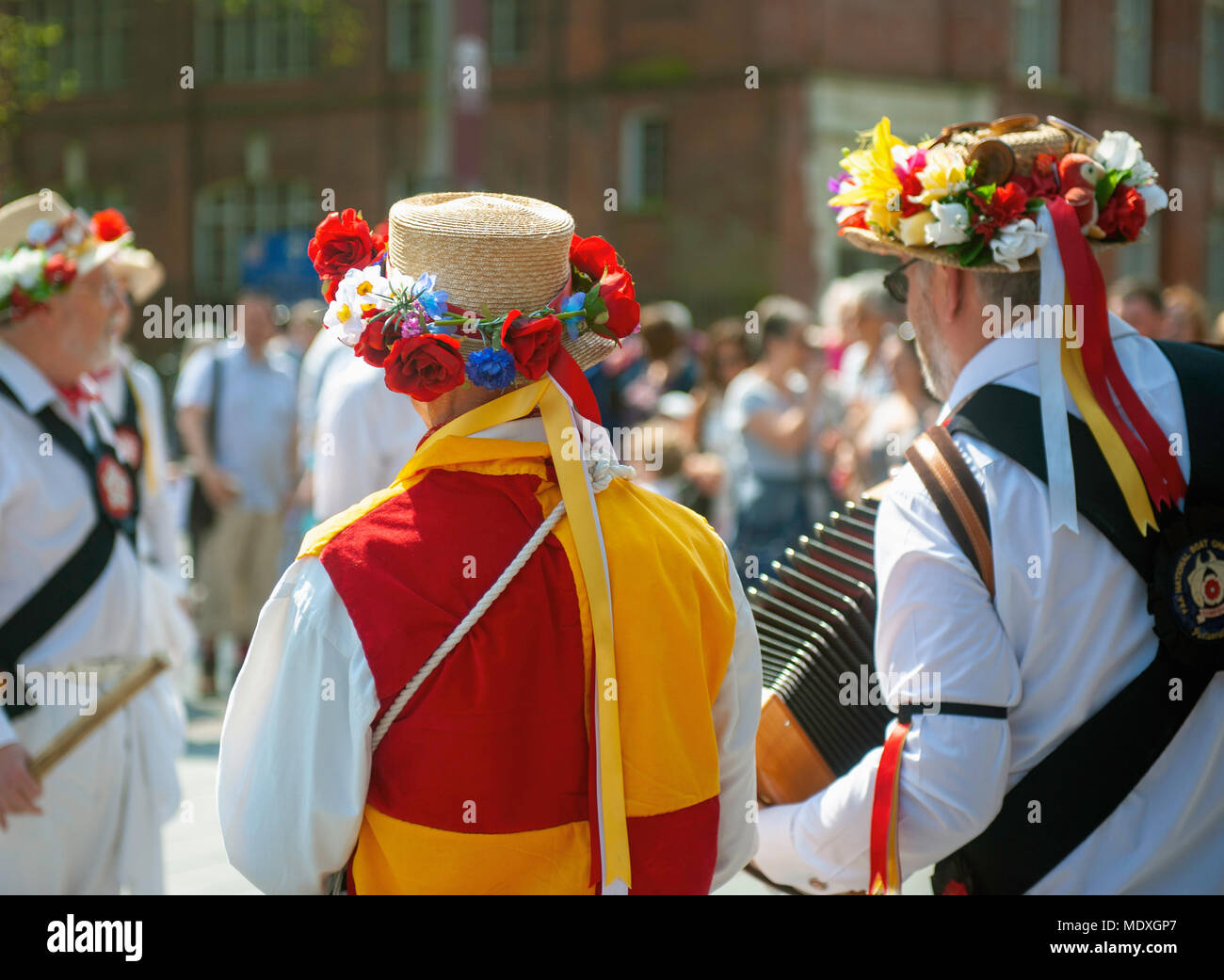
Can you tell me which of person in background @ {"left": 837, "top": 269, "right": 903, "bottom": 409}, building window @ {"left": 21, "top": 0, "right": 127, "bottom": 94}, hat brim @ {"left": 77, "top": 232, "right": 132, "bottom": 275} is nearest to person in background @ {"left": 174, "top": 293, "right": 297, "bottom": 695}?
person in background @ {"left": 837, "top": 269, "right": 903, "bottom": 409}

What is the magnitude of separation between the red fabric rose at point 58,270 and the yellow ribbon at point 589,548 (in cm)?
226

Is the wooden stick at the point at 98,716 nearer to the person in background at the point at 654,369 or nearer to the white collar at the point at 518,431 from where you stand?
the white collar at the point at 518,431

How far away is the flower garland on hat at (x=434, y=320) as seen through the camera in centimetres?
205

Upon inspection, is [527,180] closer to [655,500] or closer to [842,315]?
[842,315]

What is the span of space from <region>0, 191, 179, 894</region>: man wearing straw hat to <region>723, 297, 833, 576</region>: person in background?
4.00 m

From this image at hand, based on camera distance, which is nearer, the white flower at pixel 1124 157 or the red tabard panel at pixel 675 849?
the red tabard panel at pixel 675 849

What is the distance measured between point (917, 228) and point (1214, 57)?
30.4m

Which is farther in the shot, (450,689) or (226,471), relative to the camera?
(226,471)

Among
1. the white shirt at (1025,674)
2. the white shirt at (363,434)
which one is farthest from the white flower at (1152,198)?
the white shirt at (363,434)

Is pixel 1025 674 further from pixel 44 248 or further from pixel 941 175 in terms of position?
pixel 44 248

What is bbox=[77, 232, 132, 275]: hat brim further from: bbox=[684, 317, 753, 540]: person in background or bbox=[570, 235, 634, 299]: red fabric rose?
bbox=[684, 317, 753, 540]: person in background
